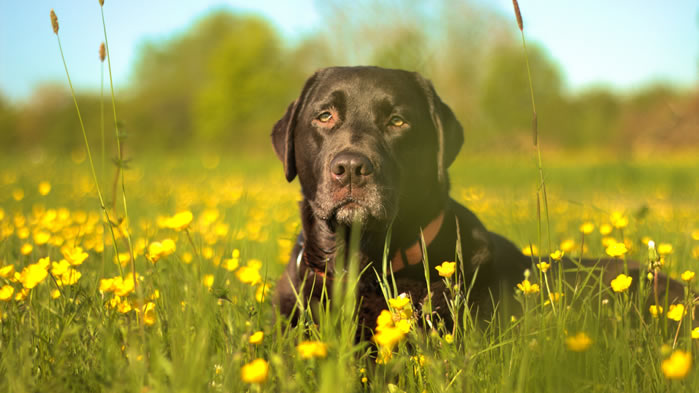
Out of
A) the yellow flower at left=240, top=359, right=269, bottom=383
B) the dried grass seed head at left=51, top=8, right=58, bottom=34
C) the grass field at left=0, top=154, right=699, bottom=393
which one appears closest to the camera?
the yellow flower at left=240, top=359, right=269, bottom=383

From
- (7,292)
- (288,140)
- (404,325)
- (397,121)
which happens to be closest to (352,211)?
(397,121)

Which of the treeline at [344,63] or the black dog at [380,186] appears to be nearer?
the black dog at [380,186]

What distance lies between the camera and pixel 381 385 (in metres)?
1.68

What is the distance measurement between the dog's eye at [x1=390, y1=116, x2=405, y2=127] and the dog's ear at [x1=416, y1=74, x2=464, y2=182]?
225mm

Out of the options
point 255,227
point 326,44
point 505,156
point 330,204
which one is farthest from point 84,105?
point 330,204

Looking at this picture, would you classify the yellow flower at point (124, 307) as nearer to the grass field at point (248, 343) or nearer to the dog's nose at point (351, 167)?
the grass field at point (248, 343)

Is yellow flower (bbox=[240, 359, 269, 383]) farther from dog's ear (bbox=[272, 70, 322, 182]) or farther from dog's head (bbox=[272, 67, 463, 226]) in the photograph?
A: dog's ear (bbox=[272, 70, 322, 182])

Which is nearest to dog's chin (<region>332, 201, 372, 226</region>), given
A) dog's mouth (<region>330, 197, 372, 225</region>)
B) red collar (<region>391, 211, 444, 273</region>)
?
dog's mouth (<region>330, 197, 372, 225</region>)

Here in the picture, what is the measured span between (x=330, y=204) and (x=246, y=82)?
131ft

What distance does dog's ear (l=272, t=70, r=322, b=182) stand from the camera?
2.99m

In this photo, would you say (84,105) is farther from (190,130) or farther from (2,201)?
(2,201)

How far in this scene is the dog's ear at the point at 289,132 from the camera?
9.82ft

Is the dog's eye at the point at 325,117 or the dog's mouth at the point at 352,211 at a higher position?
the dog's eye at the point at 325,117

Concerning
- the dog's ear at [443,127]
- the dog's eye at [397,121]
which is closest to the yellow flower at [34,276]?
the dog's eye at [397,121]
